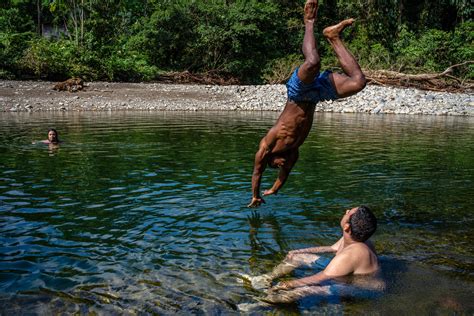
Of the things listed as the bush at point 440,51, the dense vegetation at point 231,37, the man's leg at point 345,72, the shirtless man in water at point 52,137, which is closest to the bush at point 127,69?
the dense vegetation at point 231,37

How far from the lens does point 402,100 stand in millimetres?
31031

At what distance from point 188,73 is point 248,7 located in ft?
28.8

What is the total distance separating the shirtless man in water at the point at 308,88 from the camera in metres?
6.31

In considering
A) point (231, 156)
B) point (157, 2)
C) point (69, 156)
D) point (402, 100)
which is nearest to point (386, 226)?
point (231, 156)

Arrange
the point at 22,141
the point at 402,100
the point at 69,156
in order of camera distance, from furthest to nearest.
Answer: the point at 402,100, the point at 22,141, the point at 69,156

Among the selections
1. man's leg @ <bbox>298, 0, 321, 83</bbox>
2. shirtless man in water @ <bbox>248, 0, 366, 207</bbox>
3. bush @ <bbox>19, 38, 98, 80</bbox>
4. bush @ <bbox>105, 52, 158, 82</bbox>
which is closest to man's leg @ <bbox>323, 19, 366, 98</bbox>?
shirtless man in water @ <bbox>248, 0, 366, 207</bbox>

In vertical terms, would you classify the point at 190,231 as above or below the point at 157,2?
below

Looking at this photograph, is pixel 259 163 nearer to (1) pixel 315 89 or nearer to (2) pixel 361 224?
(1) pixel 315 89

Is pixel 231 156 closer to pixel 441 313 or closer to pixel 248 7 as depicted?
pixel 441 313

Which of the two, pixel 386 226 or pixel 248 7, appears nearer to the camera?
pixel 386 226

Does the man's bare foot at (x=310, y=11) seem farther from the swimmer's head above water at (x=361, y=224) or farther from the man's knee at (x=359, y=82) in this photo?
the swimmer's head above water at (x=361, y=224)

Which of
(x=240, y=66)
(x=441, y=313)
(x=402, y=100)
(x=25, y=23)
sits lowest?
(x=441, y=313)

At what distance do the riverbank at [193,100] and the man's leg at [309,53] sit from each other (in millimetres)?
24002

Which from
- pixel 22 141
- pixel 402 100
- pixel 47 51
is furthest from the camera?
pixel 47 51
